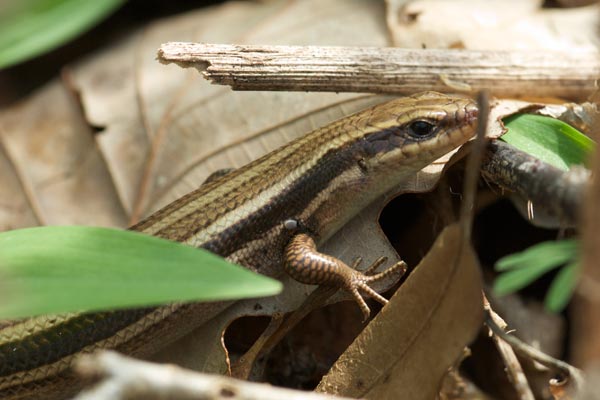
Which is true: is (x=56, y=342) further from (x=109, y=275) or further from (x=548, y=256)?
(x=548, y=256)

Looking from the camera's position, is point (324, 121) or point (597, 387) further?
point (324, 121)

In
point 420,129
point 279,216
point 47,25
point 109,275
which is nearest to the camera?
point 109,275

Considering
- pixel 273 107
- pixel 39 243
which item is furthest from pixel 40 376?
pixel 273 107

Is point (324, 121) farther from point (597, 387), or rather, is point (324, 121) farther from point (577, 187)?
point (597, 387)

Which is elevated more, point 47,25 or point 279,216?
point 47,25

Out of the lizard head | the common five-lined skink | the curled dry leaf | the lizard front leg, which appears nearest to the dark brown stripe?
the common five-lined skink

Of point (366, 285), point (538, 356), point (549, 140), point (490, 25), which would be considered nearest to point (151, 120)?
point (366, 285)
